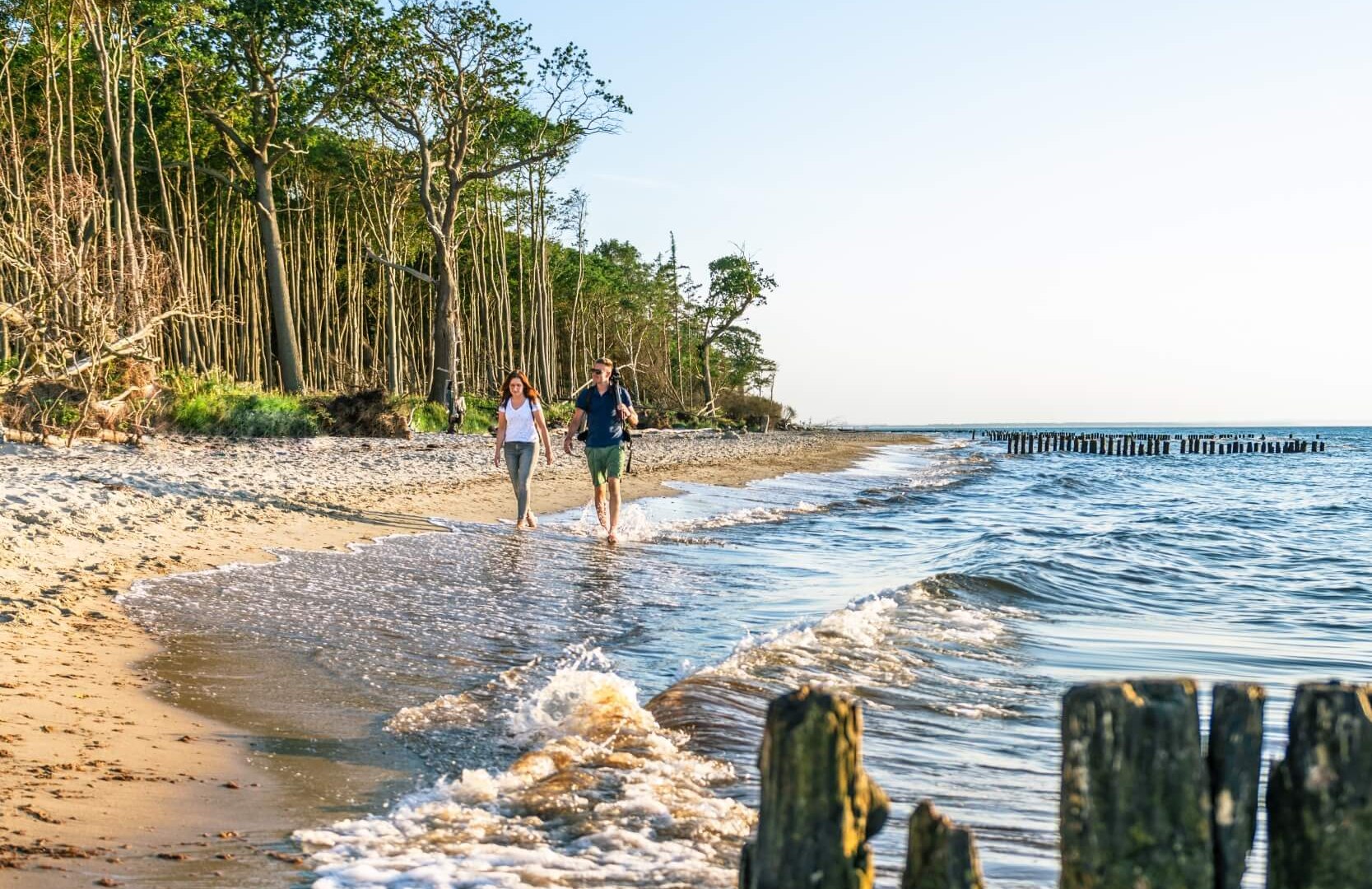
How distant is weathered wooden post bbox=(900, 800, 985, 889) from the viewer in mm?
2318

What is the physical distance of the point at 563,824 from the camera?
4.47 metres

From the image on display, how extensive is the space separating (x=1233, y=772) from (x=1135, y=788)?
209mm

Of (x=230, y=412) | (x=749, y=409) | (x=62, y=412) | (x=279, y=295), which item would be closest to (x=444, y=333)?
(x=279, y=295)

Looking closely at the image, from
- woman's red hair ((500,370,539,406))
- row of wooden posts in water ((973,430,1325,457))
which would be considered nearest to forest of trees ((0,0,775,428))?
woman's red hair ((500,370,539,406))

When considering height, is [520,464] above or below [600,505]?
above

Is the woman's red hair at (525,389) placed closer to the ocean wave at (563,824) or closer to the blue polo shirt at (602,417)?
the blue polo shirt at (602,417)

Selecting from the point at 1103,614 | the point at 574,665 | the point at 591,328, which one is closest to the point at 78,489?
the point at 574,665

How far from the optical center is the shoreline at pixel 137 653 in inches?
152

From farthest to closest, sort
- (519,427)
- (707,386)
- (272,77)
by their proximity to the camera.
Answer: (707,386), (272,77), (519,427)

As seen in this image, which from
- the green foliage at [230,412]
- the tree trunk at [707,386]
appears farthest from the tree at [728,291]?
the green foliage at [230,412]

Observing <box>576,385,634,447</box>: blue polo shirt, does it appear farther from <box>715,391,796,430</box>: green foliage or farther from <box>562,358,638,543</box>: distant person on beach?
<box>715,391,796,430</box>: green foliage

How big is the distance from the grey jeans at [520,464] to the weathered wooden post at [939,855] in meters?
12.0

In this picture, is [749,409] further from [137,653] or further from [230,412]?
[137,653]

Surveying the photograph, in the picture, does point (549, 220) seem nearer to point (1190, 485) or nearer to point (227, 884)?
point (1190, 485)
